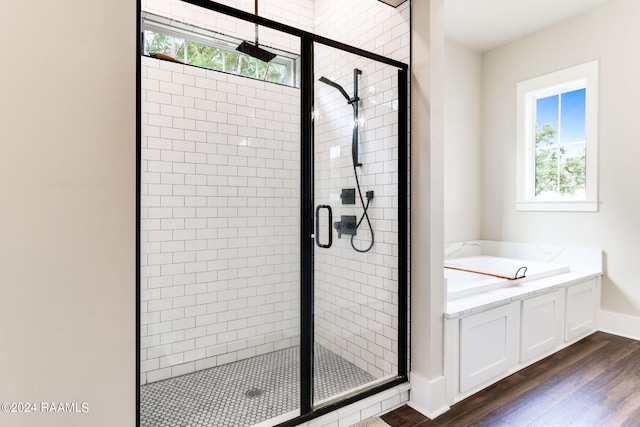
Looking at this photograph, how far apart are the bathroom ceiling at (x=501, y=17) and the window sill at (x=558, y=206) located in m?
1.84

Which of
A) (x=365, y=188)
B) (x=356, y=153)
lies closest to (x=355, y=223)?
(x=365, y=188)

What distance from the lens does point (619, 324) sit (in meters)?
3.18

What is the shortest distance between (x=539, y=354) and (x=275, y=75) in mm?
3038

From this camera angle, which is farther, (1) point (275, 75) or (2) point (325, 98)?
(1) point (275, 75)

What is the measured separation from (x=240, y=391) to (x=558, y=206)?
3494 mm

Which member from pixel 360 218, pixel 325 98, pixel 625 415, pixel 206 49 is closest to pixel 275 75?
pixel 206 49

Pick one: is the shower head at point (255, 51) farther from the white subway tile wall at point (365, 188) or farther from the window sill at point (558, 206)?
the window sill at point (558, 206)

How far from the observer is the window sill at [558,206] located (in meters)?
3.31

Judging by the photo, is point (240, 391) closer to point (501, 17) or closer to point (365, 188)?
point (365, 188)

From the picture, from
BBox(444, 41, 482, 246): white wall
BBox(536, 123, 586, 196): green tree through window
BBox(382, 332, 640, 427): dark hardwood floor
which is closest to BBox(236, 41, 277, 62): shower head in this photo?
BBox(444, 41, 482, 246): white wall

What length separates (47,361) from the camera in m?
1.14

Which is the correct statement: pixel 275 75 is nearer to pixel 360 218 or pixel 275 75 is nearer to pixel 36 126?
pixel 360 218

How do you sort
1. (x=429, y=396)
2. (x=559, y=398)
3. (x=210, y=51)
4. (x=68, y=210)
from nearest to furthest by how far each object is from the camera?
(x=68, y=210) < (x=429, y=396) < (x=559, y=398) < (x=210, y=51)

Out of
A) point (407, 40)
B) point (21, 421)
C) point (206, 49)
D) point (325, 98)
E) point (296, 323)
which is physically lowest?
point (296, 323)
